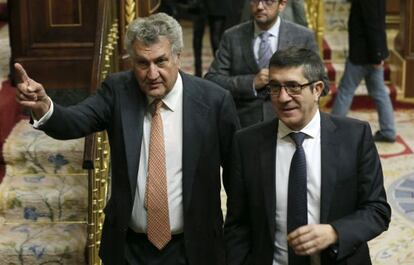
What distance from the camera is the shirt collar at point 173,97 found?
383cm

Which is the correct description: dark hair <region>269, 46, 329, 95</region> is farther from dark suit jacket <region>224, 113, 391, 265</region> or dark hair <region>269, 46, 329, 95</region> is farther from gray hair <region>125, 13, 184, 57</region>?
gray hair <region>125, 13, 184, 57</region>

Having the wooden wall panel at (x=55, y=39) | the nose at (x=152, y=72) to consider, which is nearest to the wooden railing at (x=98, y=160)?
the wooden wall panel at (x=55, y=39)

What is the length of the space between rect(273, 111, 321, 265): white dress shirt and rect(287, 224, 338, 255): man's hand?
0.55 ft

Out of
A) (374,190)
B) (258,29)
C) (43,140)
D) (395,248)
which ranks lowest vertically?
(395,248)

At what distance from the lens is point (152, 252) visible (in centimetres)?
385

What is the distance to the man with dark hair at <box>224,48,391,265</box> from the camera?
3.24 m

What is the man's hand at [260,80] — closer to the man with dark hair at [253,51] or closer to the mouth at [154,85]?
the man with dark hair at [253,51]

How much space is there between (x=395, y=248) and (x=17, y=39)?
274 centimetres

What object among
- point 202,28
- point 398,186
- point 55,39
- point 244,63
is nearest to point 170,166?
point 244,63

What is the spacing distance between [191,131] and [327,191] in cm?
74

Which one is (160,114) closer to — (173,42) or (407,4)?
(173,42)

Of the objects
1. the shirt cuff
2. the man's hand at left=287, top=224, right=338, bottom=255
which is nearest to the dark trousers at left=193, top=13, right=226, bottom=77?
the shirt cuff

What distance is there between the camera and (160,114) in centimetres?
383

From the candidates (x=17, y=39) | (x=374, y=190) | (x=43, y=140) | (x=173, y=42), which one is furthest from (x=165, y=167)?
(x=17, y=39)
